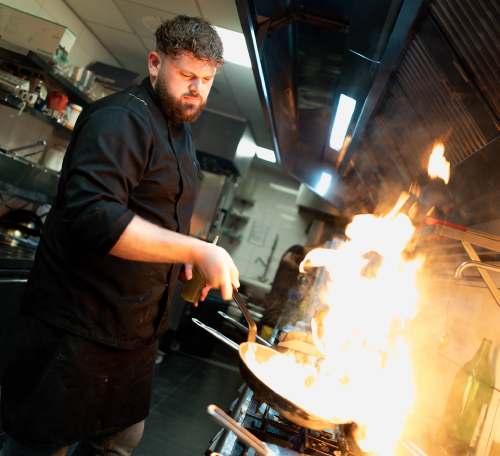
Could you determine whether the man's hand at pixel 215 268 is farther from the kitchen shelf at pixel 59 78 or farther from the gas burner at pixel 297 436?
the kitchen shelf at pixel 59 78

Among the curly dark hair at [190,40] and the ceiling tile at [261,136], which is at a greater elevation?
the ceiling tile at [261,136]

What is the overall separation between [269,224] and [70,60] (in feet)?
16.0

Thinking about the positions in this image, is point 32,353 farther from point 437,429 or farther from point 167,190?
point 437,429

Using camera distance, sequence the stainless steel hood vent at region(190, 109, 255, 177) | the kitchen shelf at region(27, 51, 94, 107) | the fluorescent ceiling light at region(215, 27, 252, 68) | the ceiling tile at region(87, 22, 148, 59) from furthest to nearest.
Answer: the stainless steel hood vent at region(190, 109, 255, 177), the ceiling tile at region(87, 22, 148, 59), the fluorescent ceiling light at region(215, 27, 252, 68), the kitchen shelf at region(27, 51, 94, 107)

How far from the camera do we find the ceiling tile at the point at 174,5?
9.05 ft

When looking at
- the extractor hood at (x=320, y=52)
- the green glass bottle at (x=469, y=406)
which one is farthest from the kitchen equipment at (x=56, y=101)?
the green glass bottle at (x=469, y=406)

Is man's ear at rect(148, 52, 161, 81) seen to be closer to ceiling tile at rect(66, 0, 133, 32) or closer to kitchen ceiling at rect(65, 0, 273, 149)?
kitchen ceiling at rect(65, 0, 273, 149)

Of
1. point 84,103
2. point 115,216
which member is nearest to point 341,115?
point 115,216

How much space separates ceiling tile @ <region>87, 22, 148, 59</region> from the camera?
11.5 feet

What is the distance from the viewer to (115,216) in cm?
84

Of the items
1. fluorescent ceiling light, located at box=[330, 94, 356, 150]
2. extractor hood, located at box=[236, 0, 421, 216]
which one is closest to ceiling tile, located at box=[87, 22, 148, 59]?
extractor hood, located at box=[236, 0, 421, 216]

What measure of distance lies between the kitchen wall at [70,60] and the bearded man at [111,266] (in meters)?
2.25

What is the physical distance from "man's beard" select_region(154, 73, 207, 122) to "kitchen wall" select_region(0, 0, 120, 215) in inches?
89.6

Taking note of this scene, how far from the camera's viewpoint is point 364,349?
74.2 inches
